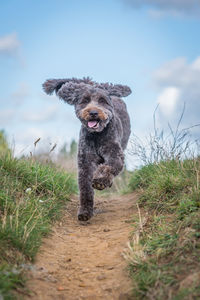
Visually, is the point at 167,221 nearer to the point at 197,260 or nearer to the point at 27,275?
the point at 197,260

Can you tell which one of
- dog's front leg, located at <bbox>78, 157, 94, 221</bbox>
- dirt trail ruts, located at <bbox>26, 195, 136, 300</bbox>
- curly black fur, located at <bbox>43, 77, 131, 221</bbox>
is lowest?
dirt trail ruts, located at <bbox>26, 195, 136, 300</bbox>

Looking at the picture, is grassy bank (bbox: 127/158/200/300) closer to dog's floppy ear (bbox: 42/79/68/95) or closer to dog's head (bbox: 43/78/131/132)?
dog's head (bbox: 43/78/131/132)

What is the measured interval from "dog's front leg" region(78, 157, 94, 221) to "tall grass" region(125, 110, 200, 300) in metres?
0.85

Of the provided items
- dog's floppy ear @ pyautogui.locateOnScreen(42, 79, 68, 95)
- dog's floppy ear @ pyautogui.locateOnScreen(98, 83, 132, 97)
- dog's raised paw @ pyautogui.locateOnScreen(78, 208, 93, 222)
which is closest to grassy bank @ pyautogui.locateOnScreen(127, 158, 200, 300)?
dog's raised paw @ pyautogui.locateOnScreen(78, 208, 93, 222)

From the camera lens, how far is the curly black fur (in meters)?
5.66

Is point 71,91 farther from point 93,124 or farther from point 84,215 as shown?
point 84,215

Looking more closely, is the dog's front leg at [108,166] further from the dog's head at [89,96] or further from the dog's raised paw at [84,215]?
the dog's raised paw at [84,215]

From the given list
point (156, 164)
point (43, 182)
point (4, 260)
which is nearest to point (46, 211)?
point (43, 182)

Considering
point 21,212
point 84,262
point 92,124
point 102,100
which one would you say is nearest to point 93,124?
point 92,124

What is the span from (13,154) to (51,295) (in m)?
3.33

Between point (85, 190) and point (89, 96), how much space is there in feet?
4.95

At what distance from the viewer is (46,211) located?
15.7 feet

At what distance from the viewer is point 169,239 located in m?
3.51

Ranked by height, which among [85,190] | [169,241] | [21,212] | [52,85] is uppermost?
[52,85]
